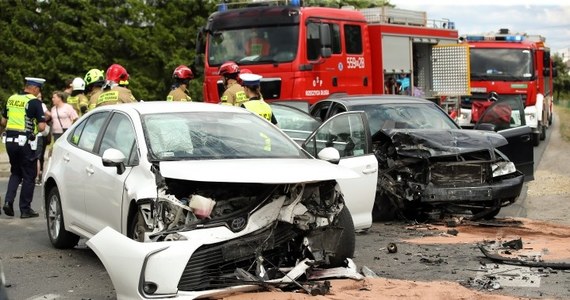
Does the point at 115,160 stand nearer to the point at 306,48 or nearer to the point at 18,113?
the point at 18,113

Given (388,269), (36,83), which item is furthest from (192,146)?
(36,83)

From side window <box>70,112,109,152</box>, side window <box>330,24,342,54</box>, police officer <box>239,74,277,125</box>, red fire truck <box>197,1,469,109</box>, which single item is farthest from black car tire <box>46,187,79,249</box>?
side window <box>330,24,342,54</box>

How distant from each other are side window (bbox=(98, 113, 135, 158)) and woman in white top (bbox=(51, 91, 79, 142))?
25.4 feet

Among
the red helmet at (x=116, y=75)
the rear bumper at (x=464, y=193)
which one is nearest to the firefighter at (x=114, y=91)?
the red helmet at (x=116, y=75)

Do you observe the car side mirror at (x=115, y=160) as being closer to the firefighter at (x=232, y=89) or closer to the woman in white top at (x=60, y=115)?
the firefighter at (x=232, y=89)

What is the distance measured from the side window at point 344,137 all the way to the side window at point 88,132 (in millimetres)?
2207

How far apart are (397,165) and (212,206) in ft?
15.2

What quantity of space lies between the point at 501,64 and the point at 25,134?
16.4 meters

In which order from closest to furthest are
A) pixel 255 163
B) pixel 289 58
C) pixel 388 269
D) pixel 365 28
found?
pixel 255 163
pixel 388 269
pixel 289 58
pixel 365 28

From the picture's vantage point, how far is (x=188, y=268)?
6441 millimetres

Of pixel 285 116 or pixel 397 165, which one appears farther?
pixel 285 116

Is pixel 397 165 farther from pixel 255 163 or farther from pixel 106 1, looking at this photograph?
pixel 106 1

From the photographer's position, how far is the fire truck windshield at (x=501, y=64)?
1003 inches

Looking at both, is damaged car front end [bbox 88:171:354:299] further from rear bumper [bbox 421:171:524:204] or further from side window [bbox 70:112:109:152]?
rear bumper [bbox 421:171:524:204]
